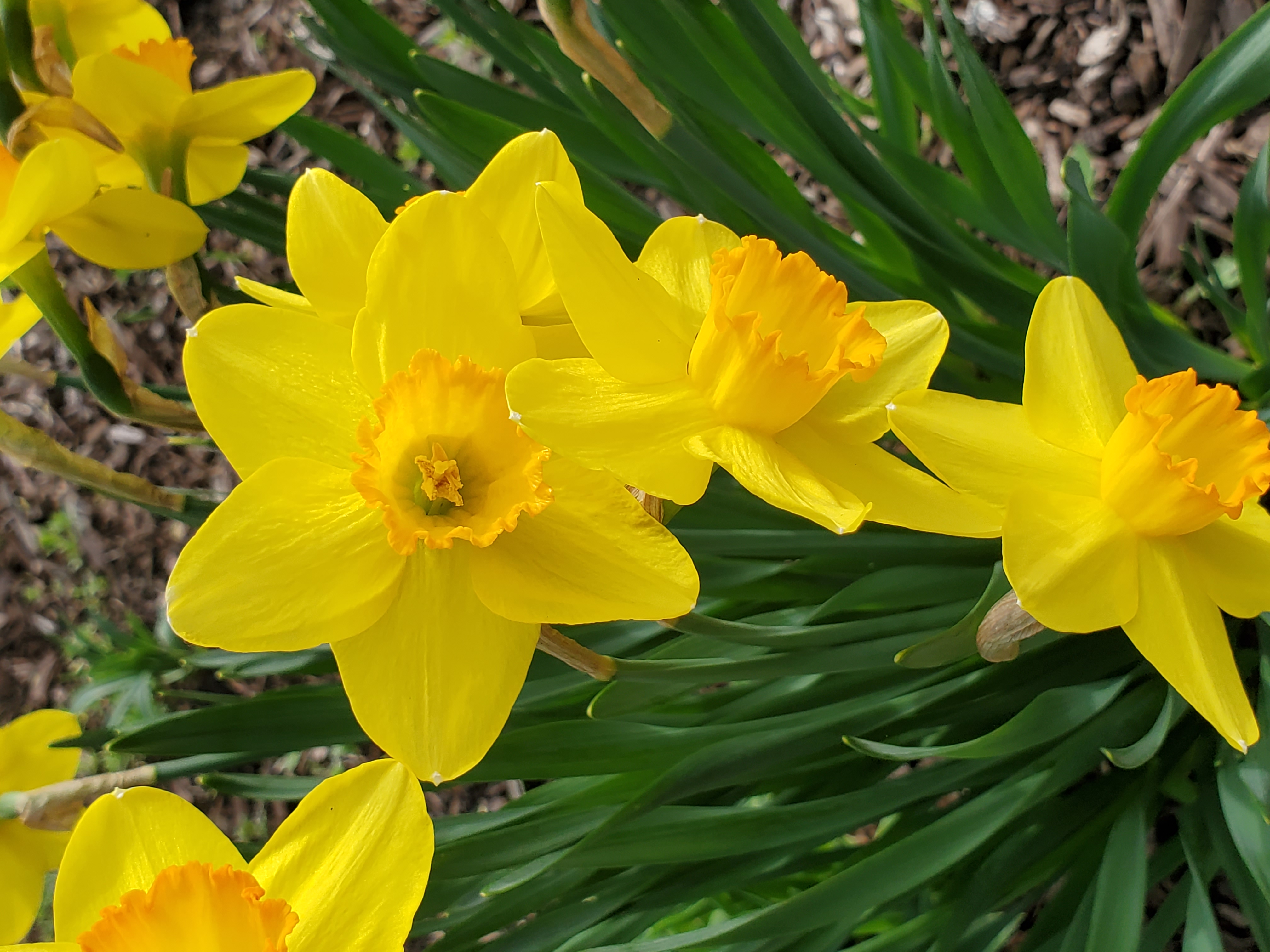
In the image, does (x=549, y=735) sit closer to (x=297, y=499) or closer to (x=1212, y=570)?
(x=297, y=499)

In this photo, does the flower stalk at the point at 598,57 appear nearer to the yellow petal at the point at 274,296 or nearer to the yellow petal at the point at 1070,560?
the yellow petal at the point at 274,296

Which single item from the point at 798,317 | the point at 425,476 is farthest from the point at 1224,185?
the point at 425,476

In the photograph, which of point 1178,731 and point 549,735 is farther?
point 1178,731

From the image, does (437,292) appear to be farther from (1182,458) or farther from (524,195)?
(1182,458)

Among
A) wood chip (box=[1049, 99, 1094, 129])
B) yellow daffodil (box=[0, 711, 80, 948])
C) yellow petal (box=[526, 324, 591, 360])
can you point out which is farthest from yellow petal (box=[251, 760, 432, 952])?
wood chip (box=[1049, 99, 1094, 129])

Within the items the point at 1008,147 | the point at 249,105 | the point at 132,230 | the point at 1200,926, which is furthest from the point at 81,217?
the point at 1200,926

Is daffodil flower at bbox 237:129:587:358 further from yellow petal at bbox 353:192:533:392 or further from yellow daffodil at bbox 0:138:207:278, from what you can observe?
yellow daffodil at bbox 0:138:207:278
